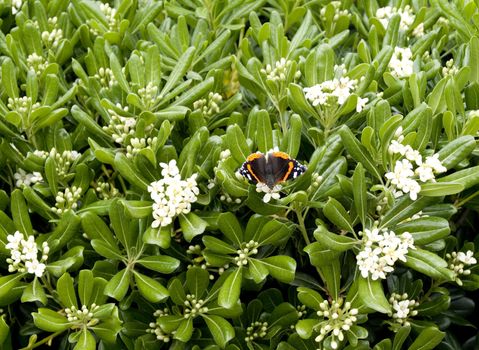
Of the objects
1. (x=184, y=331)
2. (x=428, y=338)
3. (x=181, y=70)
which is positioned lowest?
(x=428, y=338)

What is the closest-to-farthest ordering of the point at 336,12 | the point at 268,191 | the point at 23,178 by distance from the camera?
the point at 268,191, the point at 23,178, the point at 336,12

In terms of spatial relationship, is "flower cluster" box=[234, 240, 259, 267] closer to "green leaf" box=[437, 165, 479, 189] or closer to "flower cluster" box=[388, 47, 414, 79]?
"green leaf" box=[437, 165, 479, 189]

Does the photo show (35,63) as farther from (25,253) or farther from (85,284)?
(85,284)

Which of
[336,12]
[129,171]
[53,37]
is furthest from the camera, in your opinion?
[336,12]

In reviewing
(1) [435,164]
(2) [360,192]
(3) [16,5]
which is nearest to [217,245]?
(2) [360,192]

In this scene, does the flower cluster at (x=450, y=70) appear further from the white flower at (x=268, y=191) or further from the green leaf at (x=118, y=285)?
the green leaf at (x=118, y=285)

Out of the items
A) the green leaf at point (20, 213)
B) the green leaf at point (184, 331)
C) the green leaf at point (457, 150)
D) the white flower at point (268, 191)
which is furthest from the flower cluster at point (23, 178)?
the green leaf at point (457, 150)

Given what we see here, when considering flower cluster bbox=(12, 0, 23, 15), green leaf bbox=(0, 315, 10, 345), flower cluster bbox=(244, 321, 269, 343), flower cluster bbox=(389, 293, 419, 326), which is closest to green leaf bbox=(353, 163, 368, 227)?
flower cluster bbox=(389, 293, 419, 326)
